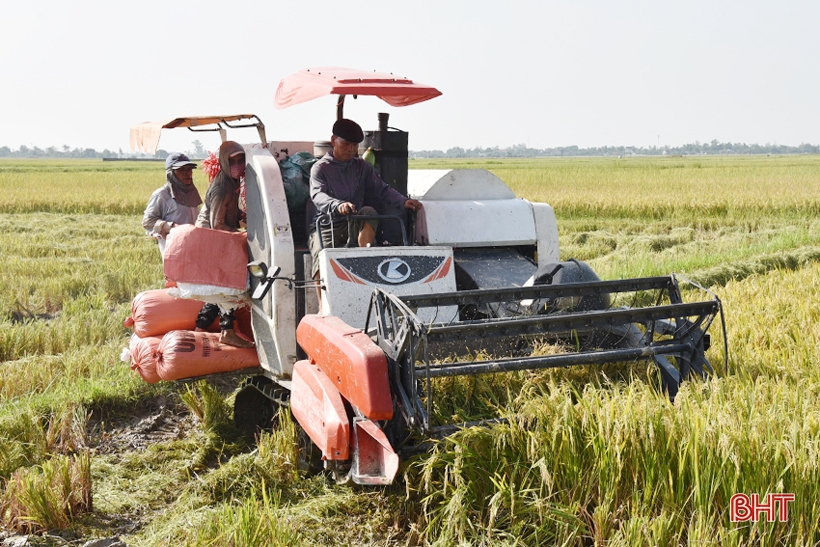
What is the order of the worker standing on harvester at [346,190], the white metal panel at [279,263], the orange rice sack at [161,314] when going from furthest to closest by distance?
1. the orange rice sack at [161,314]
2. the worker standing on harvester at [346,190]
3. the white metal panel at [279,263]

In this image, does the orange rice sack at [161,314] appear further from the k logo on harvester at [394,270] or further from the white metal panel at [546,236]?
the white metal panel at [546,236]

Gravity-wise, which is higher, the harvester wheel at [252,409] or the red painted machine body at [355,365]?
the red painted machine body at [355,365]

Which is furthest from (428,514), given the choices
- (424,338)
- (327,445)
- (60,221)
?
(60,221)

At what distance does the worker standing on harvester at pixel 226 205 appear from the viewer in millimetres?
5695

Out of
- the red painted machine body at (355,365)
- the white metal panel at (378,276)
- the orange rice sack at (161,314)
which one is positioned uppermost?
the white metal panel at (378,276)

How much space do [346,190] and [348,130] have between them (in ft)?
1.27

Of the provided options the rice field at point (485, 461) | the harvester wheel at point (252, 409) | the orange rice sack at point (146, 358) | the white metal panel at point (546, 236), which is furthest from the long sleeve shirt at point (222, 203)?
the white metal panel at point (546, 236)

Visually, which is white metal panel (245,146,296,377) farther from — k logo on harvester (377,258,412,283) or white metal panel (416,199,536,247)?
white metal panel (416,199,536,247)

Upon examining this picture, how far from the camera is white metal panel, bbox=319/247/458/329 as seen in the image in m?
4.86

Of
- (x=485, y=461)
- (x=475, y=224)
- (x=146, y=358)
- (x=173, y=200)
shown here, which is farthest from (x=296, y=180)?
(x=485, y=461)

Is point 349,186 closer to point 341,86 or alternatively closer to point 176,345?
point 341,86

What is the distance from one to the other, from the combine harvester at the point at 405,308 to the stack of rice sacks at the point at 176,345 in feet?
0.83

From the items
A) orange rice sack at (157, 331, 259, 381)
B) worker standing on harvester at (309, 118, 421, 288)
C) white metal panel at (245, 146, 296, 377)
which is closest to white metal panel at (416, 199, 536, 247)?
worker standing on harvester at (309, 118, 421, 288)

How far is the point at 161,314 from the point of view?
602 cm
